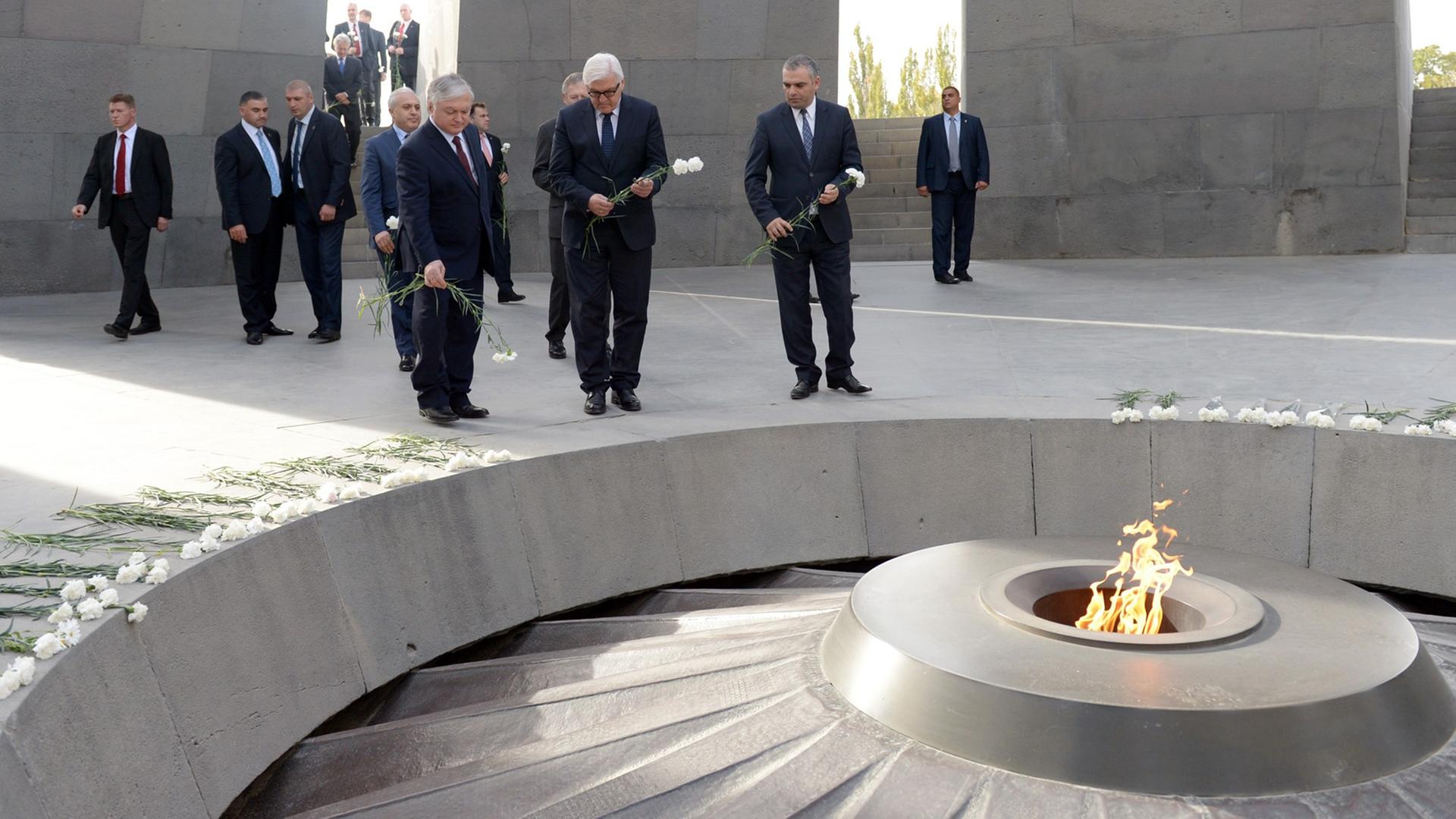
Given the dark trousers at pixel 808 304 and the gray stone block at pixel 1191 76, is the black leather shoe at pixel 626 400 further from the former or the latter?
the gray stone block at pixel 1191 76

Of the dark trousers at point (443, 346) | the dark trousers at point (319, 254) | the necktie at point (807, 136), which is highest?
the necktie at point (807, 136)

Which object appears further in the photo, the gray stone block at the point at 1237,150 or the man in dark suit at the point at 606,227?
the gray stone block at the point at 1237,150

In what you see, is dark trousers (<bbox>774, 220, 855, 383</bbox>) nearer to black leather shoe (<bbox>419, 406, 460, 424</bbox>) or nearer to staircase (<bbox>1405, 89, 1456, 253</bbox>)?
black leather shoe (<bbox>419, 406, 460, 424</bbox>)

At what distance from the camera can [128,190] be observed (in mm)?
9531

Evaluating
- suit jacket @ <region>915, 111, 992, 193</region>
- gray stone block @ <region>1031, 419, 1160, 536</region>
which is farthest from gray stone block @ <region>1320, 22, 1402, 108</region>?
gray stone block @ <region>1031, 419, 1160, 536</region>

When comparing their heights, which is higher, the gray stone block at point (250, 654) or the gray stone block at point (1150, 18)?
the gray stone block at point (1150, 18)

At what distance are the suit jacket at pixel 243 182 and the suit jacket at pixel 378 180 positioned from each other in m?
1.56

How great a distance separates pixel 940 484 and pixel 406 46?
13.6 metres

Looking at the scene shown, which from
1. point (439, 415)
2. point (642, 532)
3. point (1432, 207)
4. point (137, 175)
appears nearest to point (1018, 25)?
point (1432, 207)

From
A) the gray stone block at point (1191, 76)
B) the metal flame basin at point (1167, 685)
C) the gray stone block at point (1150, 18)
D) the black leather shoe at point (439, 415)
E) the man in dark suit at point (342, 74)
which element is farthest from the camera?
the man in dark suit at point (342, 74)

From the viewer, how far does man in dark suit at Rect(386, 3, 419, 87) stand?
1758 cm

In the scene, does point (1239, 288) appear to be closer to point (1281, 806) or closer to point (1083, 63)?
point (1083, 63)

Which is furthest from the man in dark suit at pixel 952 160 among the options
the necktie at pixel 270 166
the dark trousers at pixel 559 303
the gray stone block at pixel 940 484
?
the gray stone block at pixel 940 484

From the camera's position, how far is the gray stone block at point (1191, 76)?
13.4 metres
